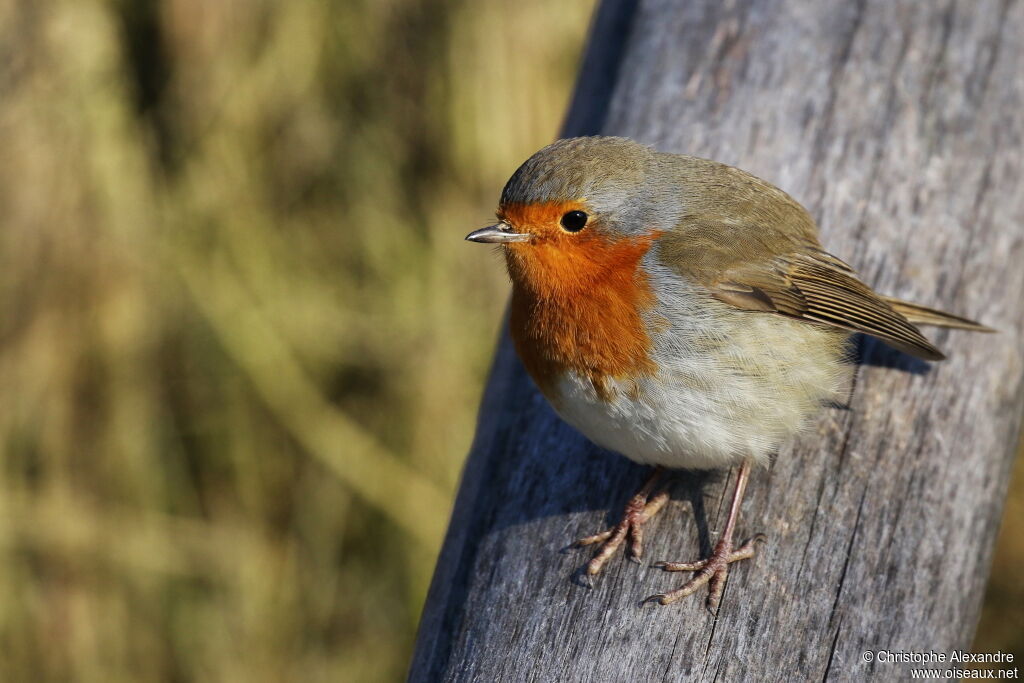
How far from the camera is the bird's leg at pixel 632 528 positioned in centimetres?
220

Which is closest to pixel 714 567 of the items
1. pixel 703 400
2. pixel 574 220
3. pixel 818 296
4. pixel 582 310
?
pixel 703 400

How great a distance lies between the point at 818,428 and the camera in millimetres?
2547

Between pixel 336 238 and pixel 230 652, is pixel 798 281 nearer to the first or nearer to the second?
pixel 336 238

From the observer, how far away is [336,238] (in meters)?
4.73

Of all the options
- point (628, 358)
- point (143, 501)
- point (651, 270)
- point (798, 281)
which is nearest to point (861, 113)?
point (798, 281)

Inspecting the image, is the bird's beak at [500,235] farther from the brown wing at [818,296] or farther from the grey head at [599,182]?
the brown wing at [818,296]

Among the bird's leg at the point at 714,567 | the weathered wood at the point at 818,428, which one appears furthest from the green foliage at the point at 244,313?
the bird's leg at the point at 714,567

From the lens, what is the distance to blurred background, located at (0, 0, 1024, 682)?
4.12 metres

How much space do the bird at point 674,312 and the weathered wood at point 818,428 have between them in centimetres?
10

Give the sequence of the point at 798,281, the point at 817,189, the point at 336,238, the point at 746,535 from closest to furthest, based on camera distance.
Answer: the point at 746,535, the point at 798,281, the point at 817,189, the point at 336,238

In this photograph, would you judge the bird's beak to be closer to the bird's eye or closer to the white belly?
the bird's eye

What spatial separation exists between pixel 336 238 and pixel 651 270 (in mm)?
2599

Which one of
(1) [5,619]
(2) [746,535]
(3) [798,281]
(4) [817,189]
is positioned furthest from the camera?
(1) [5,619]

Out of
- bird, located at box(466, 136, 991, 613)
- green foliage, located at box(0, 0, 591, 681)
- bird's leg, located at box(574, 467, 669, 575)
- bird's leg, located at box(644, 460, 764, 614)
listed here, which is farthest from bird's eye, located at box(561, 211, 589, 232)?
green foliage, located at box(0, 0, 591, 681)
